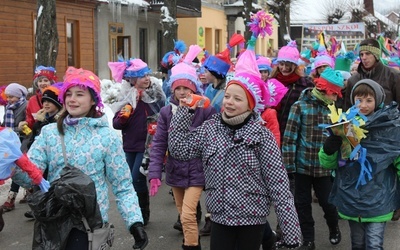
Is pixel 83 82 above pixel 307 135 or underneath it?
above

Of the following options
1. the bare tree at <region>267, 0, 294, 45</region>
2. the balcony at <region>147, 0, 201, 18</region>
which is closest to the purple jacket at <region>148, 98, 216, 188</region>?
the balcony at <region>147, 0, 201, 18</region>

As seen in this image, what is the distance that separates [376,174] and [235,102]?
127cm

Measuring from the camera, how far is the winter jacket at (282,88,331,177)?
5.34 meters

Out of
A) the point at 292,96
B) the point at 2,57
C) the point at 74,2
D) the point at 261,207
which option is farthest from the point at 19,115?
the point at 74,2

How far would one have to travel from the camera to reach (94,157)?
3.51 meters

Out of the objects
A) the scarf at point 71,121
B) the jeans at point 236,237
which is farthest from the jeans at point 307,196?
the scarf at point 71,121

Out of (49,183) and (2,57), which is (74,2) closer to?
(2,57)

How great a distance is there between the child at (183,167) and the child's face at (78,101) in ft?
4.69

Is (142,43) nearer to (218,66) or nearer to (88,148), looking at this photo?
(218,66)

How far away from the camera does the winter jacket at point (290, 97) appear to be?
6.23 meters

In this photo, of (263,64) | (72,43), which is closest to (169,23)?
(72,43)

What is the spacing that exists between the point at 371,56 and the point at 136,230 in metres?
4.18

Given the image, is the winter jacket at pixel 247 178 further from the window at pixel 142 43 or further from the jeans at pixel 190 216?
the window at pixel 142 43

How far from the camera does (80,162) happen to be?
346cm
